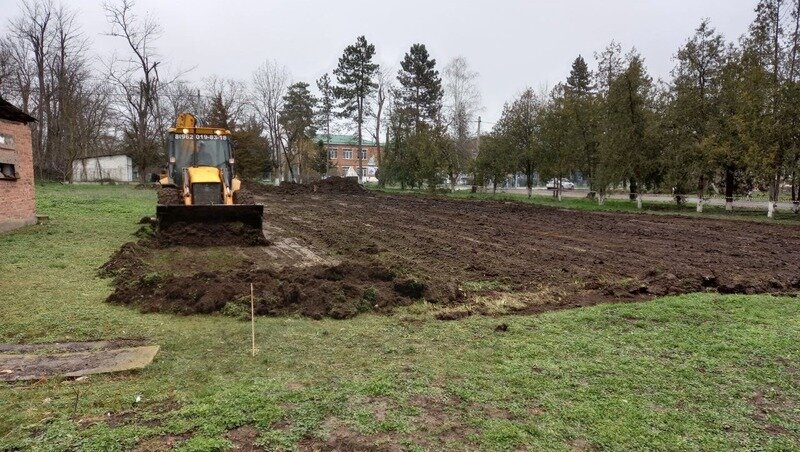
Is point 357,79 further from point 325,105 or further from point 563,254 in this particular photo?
point 563,254

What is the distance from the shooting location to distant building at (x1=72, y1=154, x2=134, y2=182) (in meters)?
56.1

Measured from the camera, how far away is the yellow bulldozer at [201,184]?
11.4m

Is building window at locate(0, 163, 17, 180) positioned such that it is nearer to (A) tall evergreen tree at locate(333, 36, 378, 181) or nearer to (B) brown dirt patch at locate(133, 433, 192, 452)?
(B) brown dirt patch at locate(133, 433, 192, 452)

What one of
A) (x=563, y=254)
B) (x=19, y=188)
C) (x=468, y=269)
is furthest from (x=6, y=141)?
(x=563, y=254)

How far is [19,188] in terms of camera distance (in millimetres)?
12773

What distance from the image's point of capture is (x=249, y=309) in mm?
6406

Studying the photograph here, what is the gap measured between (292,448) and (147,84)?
1839 inches

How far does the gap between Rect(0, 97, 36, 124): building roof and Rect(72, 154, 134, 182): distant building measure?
47.7 meters

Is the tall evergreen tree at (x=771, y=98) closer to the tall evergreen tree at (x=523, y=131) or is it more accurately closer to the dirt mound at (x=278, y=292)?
the tall evergreen tree at (x=523, y=131)

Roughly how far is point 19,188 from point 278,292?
1003cm

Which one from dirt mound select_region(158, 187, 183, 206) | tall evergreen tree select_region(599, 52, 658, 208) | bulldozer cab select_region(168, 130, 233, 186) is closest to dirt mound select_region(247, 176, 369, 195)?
tall evergreen tree select_region(599, 52, 658, 208)

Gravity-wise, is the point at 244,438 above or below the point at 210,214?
below

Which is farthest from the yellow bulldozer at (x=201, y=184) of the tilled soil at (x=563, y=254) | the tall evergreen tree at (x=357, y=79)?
the tall evergreen tree at (x=357, y=79)

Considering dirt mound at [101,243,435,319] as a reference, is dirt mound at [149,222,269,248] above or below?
above
